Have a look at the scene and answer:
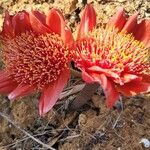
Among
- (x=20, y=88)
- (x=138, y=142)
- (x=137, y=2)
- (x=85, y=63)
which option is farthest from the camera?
(x=137, y=2)

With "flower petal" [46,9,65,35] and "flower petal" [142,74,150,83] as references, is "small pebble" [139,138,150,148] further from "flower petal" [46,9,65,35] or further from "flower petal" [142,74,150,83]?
"flower petal" [46,9,65,35]

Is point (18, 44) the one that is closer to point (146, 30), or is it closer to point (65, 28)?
Result: point (65, 28)

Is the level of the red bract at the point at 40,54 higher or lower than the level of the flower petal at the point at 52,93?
higher

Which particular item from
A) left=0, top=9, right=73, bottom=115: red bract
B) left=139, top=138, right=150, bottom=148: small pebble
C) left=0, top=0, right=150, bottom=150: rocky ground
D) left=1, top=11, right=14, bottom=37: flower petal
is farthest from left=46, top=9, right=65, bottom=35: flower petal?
left=139, top=138, right=150, bottom=148: small pebble

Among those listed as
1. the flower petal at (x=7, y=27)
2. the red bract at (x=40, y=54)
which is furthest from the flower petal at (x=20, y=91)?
the flower petal at (x=7, y=27)

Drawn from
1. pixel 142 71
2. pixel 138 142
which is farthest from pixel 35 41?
pixel 138 142

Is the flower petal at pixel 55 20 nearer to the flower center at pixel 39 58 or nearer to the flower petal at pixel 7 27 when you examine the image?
the flower center at pixel 39 58

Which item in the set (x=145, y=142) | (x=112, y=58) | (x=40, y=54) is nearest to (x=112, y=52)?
(x=112, y=58)
